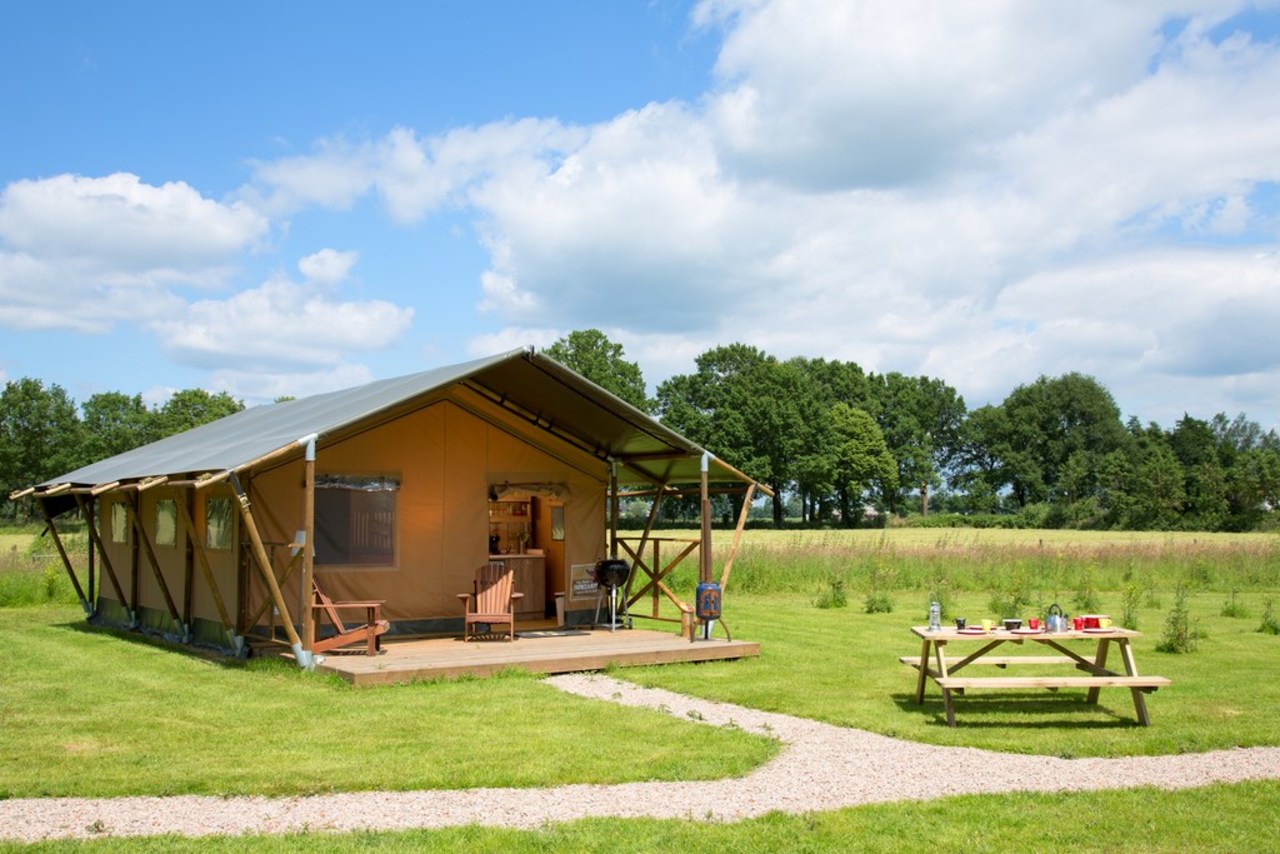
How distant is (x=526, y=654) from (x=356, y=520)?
2879 mm

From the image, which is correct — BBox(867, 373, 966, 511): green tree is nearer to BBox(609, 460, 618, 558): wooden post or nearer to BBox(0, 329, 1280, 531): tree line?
BBox(0, 329, 1280, 531): tree line

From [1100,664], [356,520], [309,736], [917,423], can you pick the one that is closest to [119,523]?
[356,520]

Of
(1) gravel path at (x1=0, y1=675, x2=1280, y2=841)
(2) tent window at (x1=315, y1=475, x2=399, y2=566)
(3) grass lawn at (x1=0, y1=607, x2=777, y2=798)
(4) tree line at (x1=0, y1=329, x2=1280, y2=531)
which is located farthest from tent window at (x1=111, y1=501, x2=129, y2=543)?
(4) tree line at (x1=0, y1=329, x2=1280, y2=531)

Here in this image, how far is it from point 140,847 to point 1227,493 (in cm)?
5125

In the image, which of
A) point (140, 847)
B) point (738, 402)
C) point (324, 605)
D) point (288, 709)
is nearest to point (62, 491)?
point (324, 605)

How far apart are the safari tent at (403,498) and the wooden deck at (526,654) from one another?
1.87ft

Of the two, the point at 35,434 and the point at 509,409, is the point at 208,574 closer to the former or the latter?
the point at 509,409

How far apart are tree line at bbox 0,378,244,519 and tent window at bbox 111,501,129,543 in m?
44.9

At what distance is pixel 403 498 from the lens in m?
12.7

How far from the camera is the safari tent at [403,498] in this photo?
11.6 m

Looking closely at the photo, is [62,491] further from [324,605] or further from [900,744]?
[900,744]

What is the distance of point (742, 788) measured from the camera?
6078 mm

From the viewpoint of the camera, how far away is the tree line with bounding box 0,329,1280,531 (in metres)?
51.8

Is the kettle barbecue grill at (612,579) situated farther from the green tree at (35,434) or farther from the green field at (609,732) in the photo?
the green tree at (35,434)
